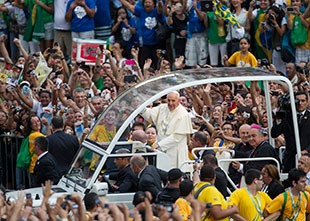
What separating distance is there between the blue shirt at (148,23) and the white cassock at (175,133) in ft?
21.2

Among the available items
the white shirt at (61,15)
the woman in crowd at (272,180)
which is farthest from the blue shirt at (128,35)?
the woman in crowd at (272,180)

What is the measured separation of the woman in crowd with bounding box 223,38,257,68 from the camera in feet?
55.1

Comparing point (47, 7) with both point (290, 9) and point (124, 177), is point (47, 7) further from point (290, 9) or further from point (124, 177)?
point (124, 177)

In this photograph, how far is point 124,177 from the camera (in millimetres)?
11398

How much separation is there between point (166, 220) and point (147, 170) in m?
3.28

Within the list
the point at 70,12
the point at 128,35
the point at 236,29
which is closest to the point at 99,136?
the point at 236,29

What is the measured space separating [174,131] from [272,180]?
82.1 inches

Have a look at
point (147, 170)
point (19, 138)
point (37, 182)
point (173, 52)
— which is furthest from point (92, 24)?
point (147, 170)

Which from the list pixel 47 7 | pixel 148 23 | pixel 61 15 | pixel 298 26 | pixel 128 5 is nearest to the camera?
pixel 298 26

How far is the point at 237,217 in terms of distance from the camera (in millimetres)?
9891

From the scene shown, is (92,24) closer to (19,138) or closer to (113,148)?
(19,138)

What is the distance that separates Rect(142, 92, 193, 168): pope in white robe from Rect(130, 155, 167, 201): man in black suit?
2.93 ft

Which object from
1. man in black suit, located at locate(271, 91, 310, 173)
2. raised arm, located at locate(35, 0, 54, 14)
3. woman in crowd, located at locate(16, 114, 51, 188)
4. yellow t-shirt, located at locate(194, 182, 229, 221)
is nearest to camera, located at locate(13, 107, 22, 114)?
woman in crowd, located at locate(16, 114, 51, 188)

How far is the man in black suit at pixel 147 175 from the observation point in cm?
1059
